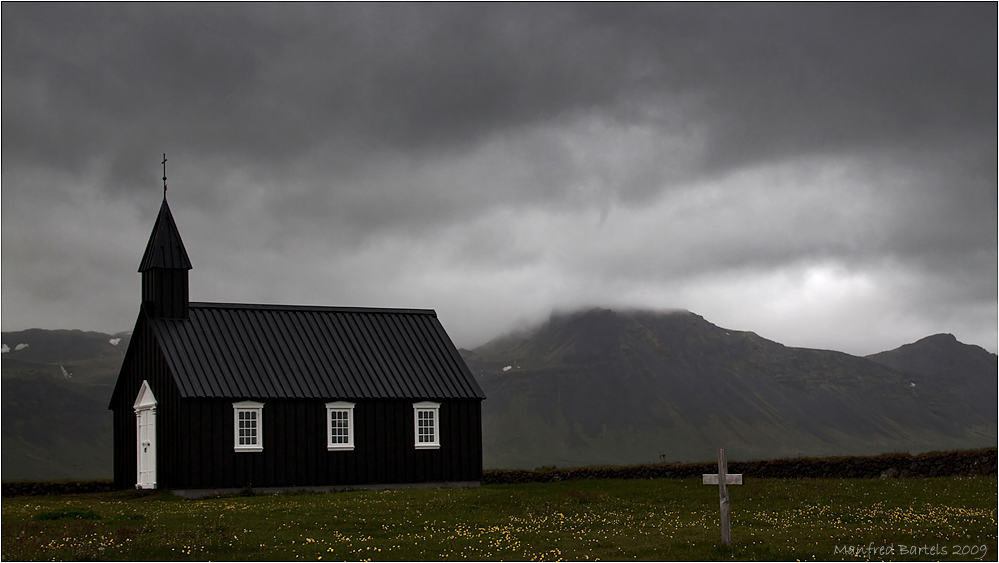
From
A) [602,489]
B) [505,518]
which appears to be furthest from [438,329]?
[505,518]

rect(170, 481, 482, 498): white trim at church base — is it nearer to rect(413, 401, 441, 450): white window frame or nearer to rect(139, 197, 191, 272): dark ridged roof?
rect(413, 401, 441, 450): white window frame

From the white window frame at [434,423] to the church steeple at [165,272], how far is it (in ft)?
32.6

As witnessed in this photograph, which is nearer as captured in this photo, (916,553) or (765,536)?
(916,553)

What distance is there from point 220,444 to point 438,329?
11.7 metres

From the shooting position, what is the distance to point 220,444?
38469 mm

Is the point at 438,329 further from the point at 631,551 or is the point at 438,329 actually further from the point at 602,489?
the point at 631,551

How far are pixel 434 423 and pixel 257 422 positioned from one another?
7078 millimetres

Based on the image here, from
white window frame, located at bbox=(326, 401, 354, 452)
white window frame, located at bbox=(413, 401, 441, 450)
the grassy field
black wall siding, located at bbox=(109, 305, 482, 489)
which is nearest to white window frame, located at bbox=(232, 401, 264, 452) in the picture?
black wall siding, located at bbox=(109, 305, 482, 489)

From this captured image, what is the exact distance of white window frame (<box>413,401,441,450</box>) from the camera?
138ft

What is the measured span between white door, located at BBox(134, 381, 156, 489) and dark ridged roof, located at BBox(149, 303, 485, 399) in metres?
2.69

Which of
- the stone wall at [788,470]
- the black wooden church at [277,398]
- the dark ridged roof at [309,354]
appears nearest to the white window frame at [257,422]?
the black wooden church at [277,398]

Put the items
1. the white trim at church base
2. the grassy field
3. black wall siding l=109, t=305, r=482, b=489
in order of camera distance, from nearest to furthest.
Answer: the grassy field
the white trim at church base
black wall siding l=109, t=305, r=482, b=489

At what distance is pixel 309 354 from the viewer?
139 feet

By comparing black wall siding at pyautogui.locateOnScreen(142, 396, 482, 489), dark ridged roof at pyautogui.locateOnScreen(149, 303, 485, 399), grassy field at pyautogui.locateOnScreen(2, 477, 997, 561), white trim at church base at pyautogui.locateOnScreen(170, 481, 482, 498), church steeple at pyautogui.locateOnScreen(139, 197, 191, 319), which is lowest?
white trim at church base at pyautogui.locateOnScreen(170, 481, 482, 498)
